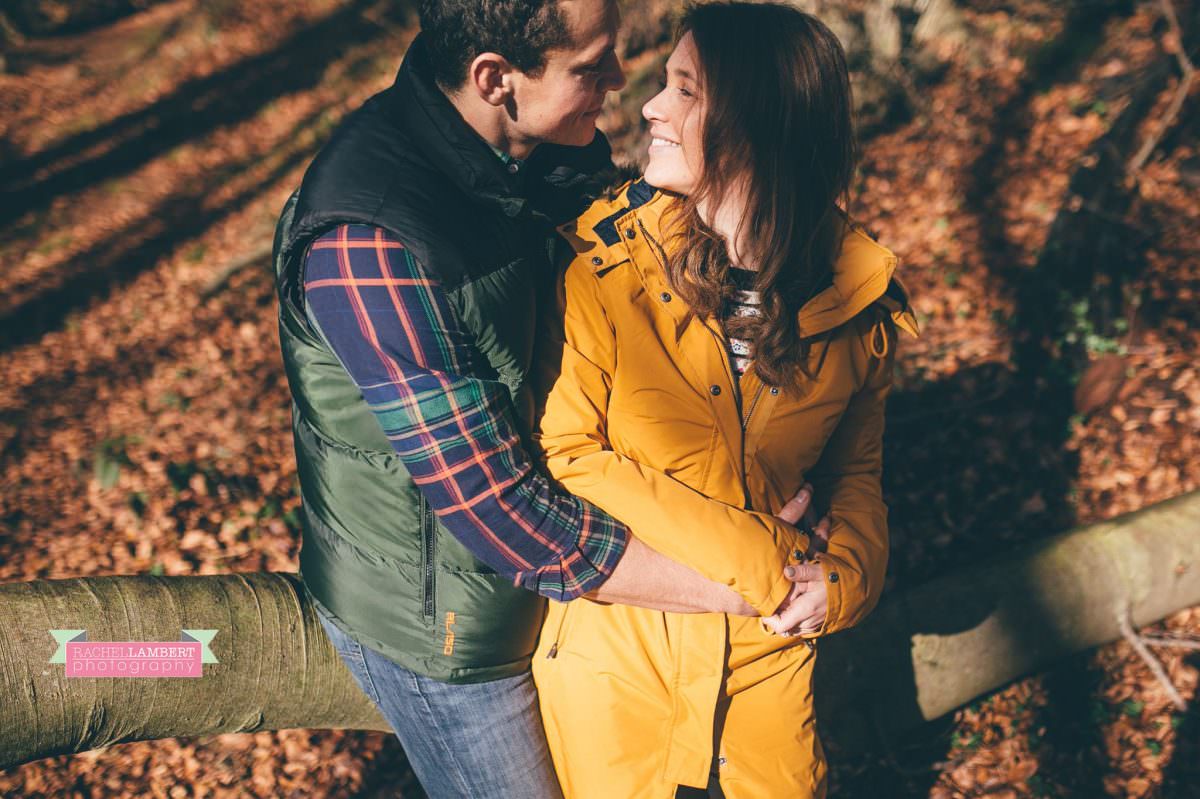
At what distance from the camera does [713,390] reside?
2227 mm

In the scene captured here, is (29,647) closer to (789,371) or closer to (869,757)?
(789,371)

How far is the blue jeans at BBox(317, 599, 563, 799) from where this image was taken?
7.25 ft

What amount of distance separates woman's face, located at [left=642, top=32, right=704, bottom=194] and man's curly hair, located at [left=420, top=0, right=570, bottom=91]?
387mm

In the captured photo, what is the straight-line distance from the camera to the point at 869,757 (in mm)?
3424

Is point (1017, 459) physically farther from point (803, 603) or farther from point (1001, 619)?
point (803, 603)

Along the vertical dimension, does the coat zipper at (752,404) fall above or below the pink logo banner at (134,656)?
above

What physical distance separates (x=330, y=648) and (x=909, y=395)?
3.45 metres

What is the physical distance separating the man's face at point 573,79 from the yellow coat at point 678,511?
0.87ft

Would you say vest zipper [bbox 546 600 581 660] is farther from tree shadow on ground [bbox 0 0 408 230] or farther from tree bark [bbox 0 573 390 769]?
tree shadow on ground [bbox 0 0 408 230]

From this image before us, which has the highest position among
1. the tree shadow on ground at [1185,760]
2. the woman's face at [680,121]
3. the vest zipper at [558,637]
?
the woman's face at [680,121]

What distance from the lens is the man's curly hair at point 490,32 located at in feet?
6.26

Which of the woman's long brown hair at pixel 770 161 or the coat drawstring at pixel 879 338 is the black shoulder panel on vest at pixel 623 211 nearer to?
the woman's long brown hair at pixel 770 161

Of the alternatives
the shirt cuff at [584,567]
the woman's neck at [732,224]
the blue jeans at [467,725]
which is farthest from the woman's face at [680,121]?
the blue jeans at [467,725]

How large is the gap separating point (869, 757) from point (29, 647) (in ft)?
10.0
